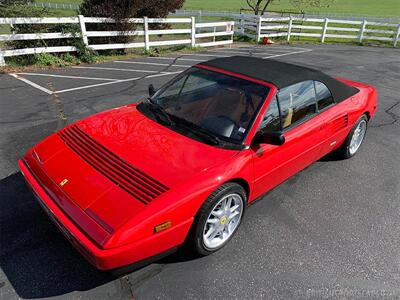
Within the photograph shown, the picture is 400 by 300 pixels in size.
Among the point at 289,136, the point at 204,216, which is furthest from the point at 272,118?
the point at 204,216

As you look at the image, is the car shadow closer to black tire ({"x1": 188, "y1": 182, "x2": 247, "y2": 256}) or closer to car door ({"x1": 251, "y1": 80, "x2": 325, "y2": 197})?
black tire ({"x1": 188, "y1": 182, "x2": 247, "y2": 256})

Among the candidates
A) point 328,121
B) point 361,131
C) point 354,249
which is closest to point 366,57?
point 361,131

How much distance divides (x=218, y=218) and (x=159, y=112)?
137 cm

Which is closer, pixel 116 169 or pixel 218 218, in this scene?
pixel 116 169

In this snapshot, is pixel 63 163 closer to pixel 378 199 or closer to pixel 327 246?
pixel 327 246

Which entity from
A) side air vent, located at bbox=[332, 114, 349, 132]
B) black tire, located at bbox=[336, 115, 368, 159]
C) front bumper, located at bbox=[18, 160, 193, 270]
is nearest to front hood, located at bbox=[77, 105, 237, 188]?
front bumper, located at bbox=[18, 160, 193, 270]

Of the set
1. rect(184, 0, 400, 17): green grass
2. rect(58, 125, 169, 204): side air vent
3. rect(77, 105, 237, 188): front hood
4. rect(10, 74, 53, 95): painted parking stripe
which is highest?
rect(77, 105, 237, 188): front hood

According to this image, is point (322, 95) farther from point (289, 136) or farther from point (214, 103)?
point (214, 103)

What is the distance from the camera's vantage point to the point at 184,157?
286 cm

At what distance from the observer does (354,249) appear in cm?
318

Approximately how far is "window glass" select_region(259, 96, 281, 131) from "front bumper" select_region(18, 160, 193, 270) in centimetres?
131

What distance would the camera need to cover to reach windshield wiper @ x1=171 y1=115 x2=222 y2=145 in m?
3.07

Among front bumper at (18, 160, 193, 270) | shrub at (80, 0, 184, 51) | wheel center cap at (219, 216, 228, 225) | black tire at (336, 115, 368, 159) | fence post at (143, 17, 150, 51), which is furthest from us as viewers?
fence post at (143, 17, 150, 51)

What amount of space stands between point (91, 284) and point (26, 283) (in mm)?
527
